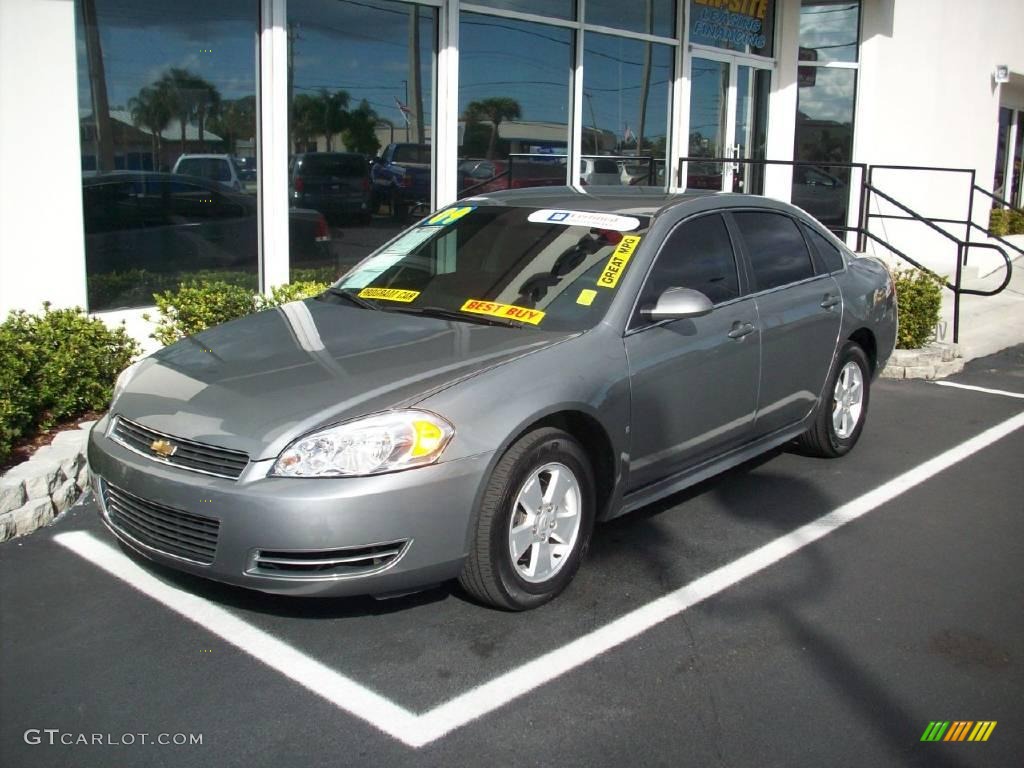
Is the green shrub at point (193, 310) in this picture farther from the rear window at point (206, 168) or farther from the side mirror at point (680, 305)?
the side mirror at point (680, 305)

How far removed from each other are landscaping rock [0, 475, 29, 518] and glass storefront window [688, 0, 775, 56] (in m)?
9.72

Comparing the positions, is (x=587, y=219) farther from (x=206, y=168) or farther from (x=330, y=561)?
(x=206, y=168)

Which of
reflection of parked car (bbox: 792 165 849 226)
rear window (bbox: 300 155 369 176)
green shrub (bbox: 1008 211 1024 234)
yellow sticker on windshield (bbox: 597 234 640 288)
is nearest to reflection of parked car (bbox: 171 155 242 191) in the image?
rear window (bbox: 300 155 369 176)

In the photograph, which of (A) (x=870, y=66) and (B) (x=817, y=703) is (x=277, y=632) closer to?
(B) (x=817, y=703)

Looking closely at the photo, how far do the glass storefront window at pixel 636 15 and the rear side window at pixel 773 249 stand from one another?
5988mm

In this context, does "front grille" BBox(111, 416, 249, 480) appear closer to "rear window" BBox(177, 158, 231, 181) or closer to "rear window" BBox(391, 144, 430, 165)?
"rear window" BBox(177, 158, 231, 181)

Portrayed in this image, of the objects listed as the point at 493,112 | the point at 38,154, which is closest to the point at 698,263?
the point at 38,154

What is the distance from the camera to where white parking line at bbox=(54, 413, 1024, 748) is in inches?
140

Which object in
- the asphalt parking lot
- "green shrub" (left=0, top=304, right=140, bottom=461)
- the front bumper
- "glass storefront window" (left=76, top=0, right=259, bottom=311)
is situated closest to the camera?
the asphalt parking lot

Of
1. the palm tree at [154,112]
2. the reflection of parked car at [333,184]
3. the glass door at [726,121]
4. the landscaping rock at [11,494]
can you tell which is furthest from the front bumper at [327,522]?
the glass door at [726,121]

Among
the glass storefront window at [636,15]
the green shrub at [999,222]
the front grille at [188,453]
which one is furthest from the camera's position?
the green shrub at [999,222]

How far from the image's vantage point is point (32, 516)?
5.12 m

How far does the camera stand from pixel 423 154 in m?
9.80

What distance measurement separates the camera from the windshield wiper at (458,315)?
15.5 ft
